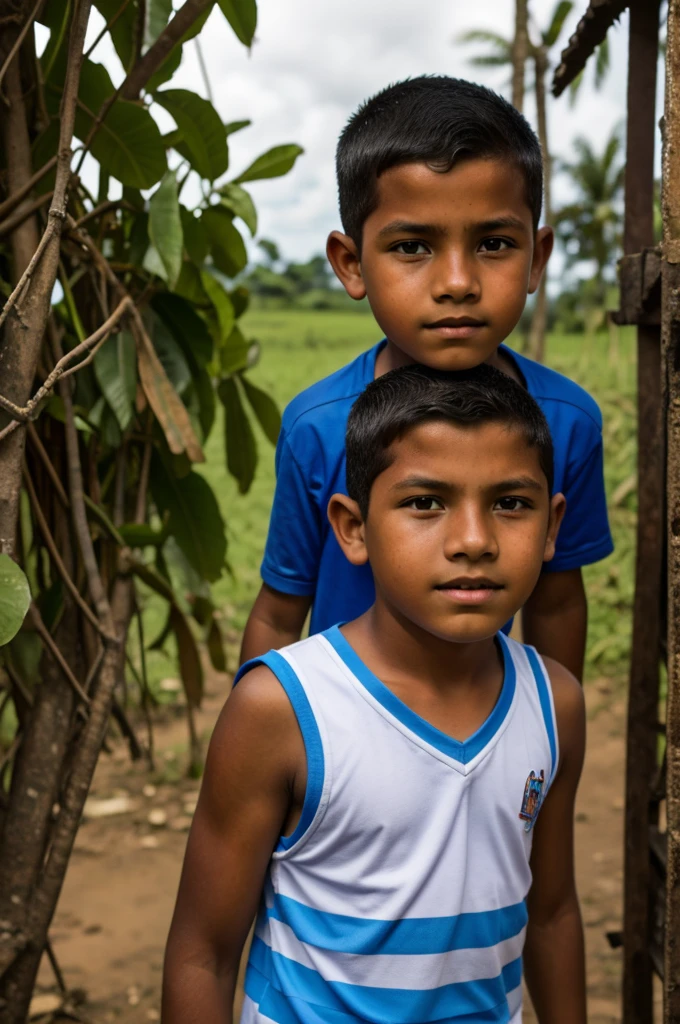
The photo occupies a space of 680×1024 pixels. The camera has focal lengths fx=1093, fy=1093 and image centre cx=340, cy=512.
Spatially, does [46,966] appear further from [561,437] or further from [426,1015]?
[561,437]

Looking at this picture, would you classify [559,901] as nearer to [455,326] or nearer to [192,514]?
[455,326]

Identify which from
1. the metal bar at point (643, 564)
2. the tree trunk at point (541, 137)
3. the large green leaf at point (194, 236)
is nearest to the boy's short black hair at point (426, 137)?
the large green leaf at point (194, 236)

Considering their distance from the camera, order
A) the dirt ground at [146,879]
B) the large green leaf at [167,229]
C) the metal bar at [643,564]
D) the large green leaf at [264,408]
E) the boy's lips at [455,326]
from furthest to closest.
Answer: the dirt ground at [146,879]
the large green leaf at [264,408]
the metal bar at [643,564]
the large green leaf at [167,229]
the boy's lips at [455,326]

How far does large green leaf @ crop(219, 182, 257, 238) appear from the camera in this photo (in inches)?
75.9

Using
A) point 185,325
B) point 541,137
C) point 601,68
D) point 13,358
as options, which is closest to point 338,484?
point 13,358

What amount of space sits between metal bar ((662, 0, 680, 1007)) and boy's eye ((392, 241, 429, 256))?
0.88 ft

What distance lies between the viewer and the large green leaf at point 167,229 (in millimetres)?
1708

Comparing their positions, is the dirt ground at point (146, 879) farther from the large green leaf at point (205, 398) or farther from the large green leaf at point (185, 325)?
the large green leaf at point (185, 325)

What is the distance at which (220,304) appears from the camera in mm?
2225

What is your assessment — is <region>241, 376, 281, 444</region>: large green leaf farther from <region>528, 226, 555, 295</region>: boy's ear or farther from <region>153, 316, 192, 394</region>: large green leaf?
<region>528, 226, 555, 295</region>: boy's ear

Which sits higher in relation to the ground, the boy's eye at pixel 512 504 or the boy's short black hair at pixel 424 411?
the boy's short black hair at pixel 424 411

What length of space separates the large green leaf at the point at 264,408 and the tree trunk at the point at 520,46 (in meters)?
3.58

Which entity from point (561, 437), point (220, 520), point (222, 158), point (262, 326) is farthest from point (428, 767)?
point (262, 326)

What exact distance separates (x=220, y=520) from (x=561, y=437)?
83 centimetres
